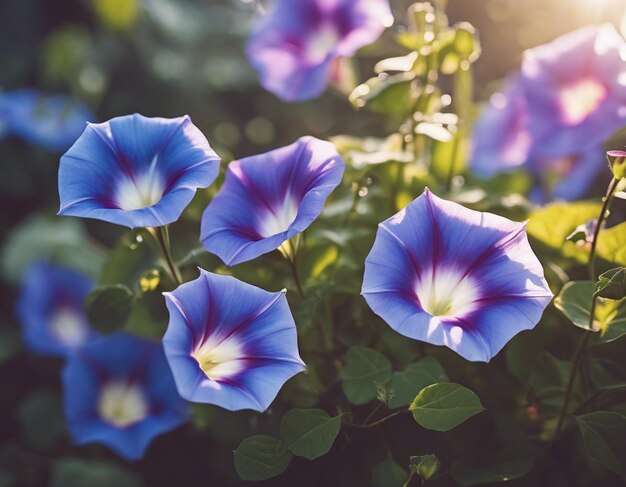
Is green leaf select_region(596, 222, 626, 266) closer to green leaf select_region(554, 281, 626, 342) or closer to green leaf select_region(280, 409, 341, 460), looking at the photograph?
green leaf select_region(554, 281, 626, 342)

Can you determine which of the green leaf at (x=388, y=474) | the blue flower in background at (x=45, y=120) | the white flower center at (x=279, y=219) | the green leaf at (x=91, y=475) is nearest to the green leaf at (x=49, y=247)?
the blue flower in background at (x=45, y=120)

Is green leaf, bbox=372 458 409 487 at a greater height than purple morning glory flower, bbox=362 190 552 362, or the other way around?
purple morning glory flower, bbox=362 190 552 362

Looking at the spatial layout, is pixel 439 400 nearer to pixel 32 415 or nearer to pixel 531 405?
pixel 531 405

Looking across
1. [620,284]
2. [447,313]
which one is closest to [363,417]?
[447,313]

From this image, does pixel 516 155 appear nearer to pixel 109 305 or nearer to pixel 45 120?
pixel 109 305

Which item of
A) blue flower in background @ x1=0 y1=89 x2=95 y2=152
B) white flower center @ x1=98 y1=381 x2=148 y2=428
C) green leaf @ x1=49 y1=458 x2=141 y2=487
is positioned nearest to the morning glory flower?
white flower center @ x1=98 y1=381 x2=148 y2=428

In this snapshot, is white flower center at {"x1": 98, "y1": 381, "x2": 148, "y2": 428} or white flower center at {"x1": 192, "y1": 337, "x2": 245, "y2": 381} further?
white flower center at {"x1": 98, "y1": 381, "x2": 148, "y2": 428}
